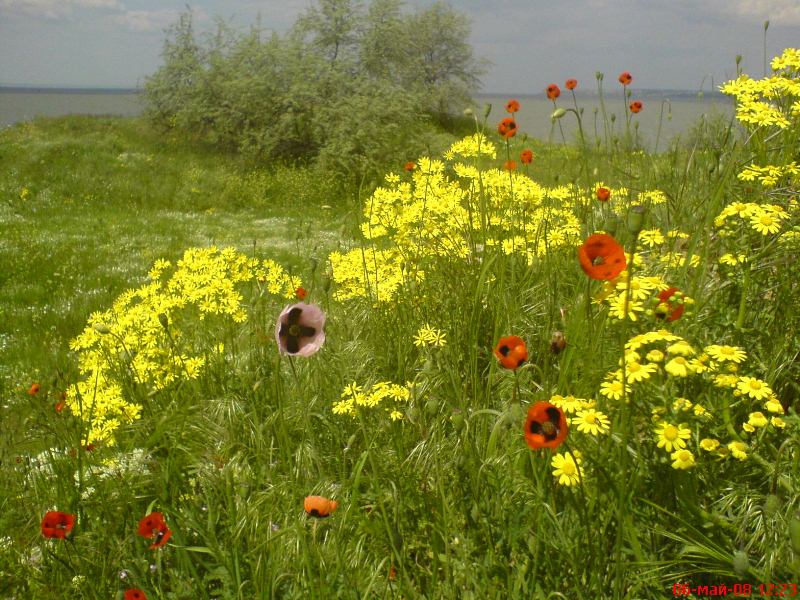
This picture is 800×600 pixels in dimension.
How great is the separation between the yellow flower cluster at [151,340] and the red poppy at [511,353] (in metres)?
1.58

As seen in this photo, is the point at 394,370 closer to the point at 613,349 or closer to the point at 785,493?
the point at 613,349

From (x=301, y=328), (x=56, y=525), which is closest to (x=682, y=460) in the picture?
(x=301, y=328)

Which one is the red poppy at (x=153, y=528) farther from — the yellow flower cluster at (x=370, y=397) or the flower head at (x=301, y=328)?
the yellow flower cluster at (x=370, y=397)

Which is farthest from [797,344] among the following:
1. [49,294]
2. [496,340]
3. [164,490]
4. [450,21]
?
[450,21]

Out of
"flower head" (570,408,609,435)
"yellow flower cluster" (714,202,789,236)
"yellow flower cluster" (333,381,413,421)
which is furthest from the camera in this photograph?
"yellow flower cluster" (333,381,413,421)

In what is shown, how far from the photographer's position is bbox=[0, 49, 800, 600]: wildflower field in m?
1.69

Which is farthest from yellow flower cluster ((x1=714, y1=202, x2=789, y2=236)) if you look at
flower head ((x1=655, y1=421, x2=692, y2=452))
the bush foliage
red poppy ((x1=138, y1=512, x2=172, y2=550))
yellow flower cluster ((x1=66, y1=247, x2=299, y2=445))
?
the bush foliage

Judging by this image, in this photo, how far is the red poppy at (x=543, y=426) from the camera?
139 centimetres

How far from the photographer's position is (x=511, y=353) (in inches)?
62.5

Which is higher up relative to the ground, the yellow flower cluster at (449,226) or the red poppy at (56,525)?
the yellow flower cluster at (449,226)

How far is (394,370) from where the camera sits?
10.7 feet

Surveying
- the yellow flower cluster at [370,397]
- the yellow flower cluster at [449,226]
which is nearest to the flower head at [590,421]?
the yellow flower cluster at [370,397]
